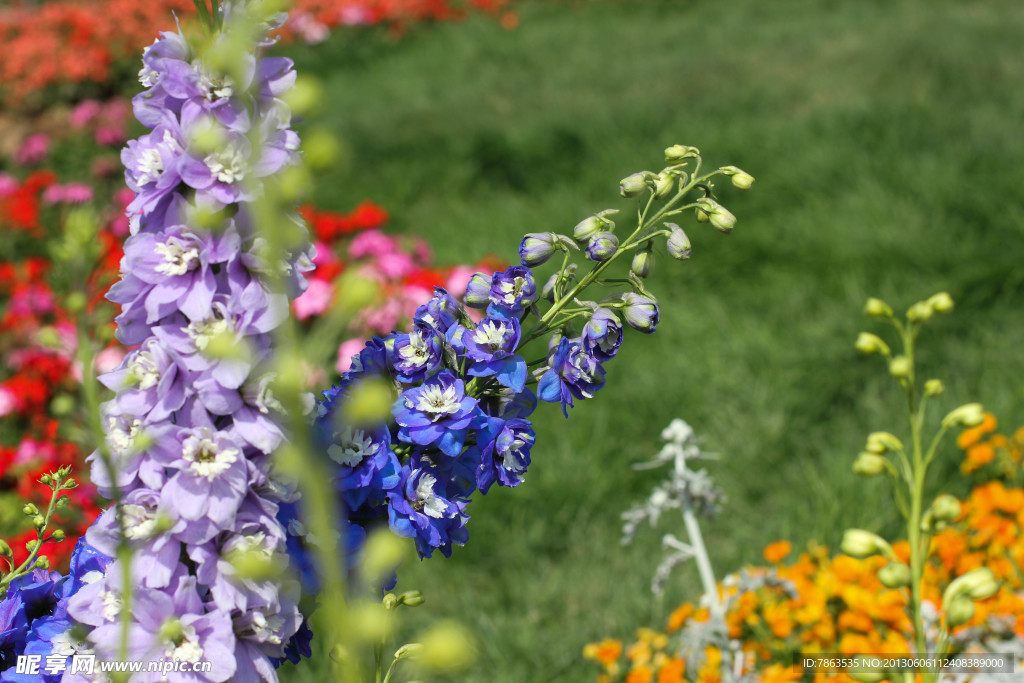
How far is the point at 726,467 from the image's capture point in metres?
2.78

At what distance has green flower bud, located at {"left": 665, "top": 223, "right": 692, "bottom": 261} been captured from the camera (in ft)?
3.04

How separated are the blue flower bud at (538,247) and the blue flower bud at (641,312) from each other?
0.13 metres

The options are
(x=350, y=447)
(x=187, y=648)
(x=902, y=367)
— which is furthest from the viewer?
(x=902, y=367)

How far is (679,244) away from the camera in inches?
36.9

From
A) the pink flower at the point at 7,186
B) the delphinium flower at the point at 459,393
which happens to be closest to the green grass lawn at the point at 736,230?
the delphinium flower at the point at 459,393

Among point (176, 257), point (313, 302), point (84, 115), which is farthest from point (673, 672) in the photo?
point (84, 115)

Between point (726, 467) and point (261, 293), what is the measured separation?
2.31m

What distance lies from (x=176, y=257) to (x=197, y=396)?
0.13 metres

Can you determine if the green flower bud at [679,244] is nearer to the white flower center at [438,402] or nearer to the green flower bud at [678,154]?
the green flower bud at [678,154]

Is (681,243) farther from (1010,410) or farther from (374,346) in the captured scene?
(1010,410)

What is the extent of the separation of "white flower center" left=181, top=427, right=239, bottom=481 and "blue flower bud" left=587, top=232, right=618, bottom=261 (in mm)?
436

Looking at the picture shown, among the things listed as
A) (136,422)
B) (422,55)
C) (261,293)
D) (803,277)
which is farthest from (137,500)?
(422,55)

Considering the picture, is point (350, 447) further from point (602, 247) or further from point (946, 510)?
point (946, 510)

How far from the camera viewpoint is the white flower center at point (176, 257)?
729mm
